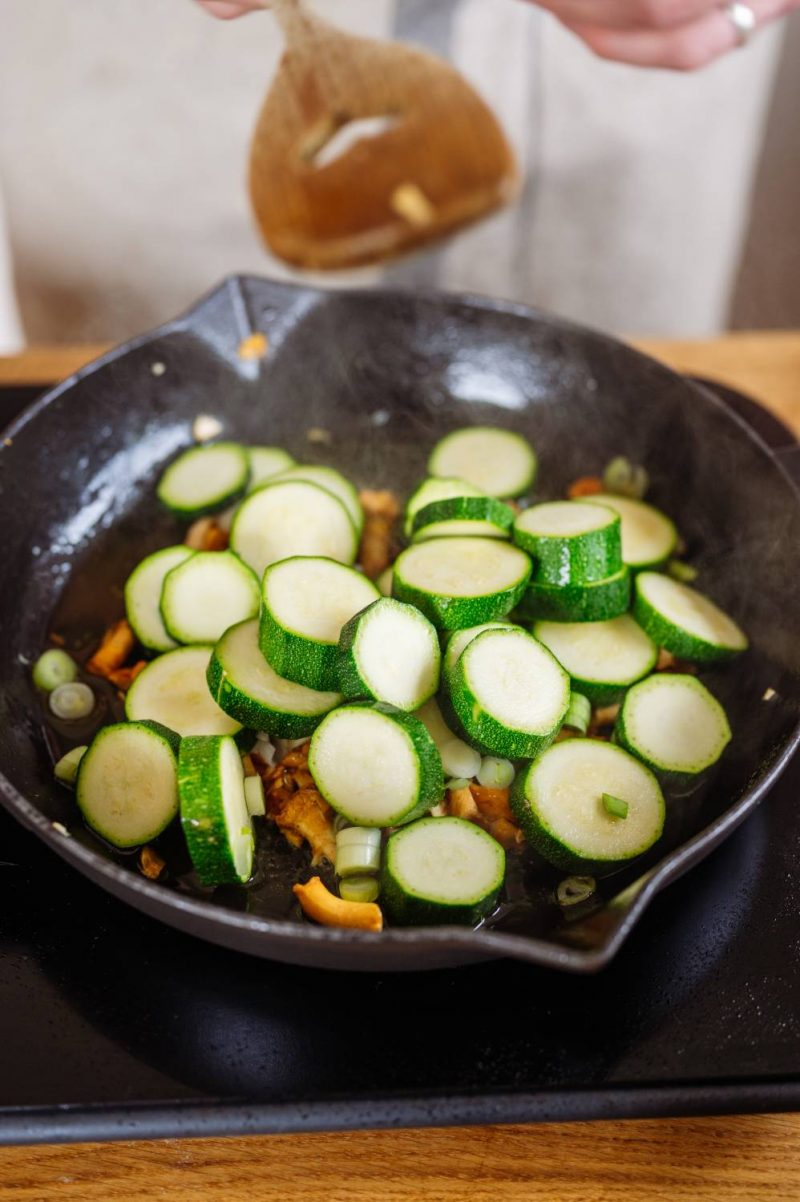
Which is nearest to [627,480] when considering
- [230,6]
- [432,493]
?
[432,493]

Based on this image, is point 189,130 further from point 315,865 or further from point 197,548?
point 315,865

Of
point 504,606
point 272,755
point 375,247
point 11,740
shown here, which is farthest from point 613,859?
point 375,247

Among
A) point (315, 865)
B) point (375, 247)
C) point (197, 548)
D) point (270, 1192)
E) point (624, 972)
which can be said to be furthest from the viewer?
point (375, 247)

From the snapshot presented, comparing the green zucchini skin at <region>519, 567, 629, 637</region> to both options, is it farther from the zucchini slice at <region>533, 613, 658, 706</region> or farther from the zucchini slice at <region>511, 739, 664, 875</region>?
the zucchini slice at <region>511, 739, 664, 875</region>

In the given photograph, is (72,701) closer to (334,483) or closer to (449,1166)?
(334,483)

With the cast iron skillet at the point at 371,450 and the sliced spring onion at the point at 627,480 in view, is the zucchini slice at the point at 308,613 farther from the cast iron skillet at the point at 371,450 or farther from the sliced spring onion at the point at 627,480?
the sliced spring onion at the point at 627,480

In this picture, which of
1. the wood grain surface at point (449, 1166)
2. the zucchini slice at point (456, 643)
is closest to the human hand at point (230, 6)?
the zucchini slice at point (456, 643)
